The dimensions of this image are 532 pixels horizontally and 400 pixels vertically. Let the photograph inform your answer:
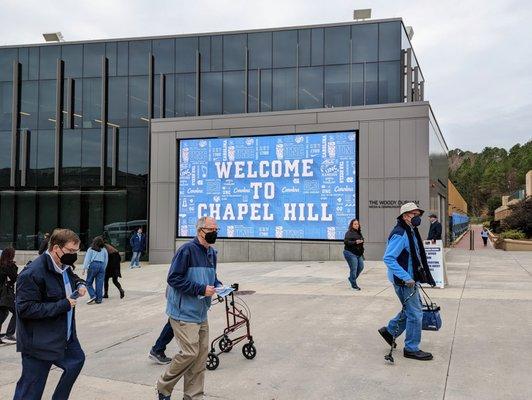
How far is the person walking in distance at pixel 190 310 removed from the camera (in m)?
4.61

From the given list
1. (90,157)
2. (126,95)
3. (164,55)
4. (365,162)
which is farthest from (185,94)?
(365,162)

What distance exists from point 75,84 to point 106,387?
1096 inches

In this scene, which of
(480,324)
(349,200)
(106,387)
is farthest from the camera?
(349,200)

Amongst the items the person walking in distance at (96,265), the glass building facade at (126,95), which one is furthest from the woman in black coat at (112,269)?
the glass building facade at (126,95)

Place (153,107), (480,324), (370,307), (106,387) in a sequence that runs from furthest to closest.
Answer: (153,107) < (370,307) < (480,324) < (106,387)

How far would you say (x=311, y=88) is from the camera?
27.5 metres

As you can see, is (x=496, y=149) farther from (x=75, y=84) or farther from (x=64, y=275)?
(x=64, y=275)

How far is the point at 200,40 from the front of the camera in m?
28.9

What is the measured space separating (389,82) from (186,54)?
1155cm

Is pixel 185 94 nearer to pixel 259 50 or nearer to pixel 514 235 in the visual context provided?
pixel 259 50

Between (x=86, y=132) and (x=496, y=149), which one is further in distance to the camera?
(x=496, y=149)

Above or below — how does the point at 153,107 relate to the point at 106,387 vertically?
above

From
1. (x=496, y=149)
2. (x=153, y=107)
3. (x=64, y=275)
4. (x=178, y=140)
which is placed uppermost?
(x=496, y=149)

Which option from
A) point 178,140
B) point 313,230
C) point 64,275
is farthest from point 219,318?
point 178,140
